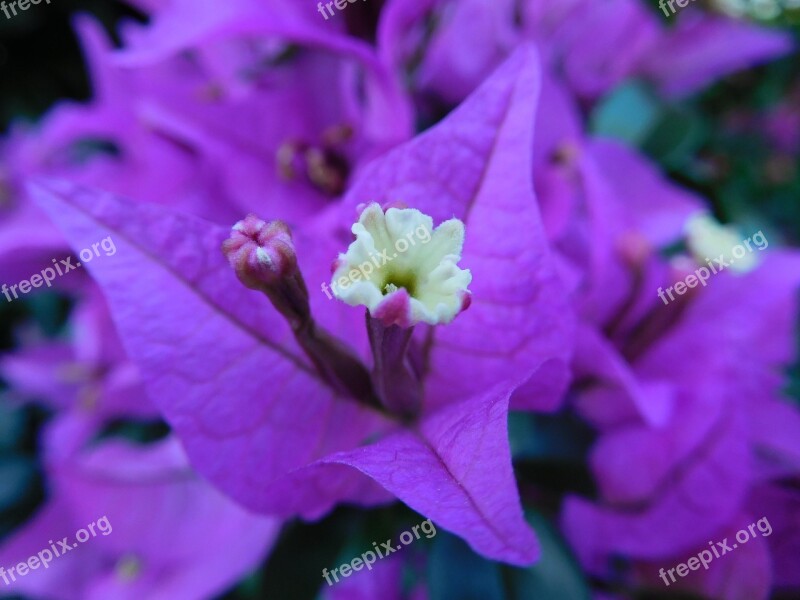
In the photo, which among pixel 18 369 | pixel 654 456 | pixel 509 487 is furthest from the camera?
pixel 18 369

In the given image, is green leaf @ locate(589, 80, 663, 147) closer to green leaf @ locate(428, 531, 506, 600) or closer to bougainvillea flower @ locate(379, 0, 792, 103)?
bougainvillea flower @ locate(379, 0, 792, 103)

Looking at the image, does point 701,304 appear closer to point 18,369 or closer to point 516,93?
point 516,93

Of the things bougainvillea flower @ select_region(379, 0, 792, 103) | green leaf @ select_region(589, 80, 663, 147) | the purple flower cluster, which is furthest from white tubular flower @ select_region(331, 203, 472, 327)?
green leaf @ select_region(589, 80, 663, 147)

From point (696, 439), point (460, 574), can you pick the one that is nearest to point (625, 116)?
point (696, 439)

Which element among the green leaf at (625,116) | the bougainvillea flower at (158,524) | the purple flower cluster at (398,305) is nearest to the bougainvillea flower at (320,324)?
the purple flower cluster at (398,305)

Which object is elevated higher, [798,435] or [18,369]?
[18,369]

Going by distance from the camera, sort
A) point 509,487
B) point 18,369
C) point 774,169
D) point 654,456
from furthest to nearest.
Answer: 1. point 774,169
2. point 18,369
3. point 654,456
4. point 509,487

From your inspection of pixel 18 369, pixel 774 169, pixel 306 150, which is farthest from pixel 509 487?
pixel 774 169

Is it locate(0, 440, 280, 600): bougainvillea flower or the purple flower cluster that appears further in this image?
locate(0, 440, 280, 600): bougainvillea flower
